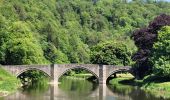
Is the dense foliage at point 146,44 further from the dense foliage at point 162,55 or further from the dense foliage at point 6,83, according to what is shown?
the dense foliage at point 6,83

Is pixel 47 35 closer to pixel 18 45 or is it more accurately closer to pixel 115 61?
pixel 115 61

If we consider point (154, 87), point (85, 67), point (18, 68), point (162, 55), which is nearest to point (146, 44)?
point (162, 55)

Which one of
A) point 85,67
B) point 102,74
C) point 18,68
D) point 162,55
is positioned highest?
point 162,55

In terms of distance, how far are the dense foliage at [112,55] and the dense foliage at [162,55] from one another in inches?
1258

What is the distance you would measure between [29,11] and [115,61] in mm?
75993

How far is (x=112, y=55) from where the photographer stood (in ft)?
412

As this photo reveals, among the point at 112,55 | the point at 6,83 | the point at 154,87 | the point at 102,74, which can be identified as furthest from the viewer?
the point at 112,55

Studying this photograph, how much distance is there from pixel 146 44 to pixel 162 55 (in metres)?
12.5

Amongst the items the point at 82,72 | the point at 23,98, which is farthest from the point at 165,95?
the point at 82,72

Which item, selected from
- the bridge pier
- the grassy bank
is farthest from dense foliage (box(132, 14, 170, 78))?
the grassy bank

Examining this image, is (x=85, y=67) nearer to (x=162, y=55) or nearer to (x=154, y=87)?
(x=162, y=55)

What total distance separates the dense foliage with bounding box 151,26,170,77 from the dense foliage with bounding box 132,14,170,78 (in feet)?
22.1

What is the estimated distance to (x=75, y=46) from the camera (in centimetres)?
18738

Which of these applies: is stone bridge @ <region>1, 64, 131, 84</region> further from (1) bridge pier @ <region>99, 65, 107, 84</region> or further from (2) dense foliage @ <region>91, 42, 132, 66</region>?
(2) dense foliage @ <region>91, 42, 132, 66</region>
